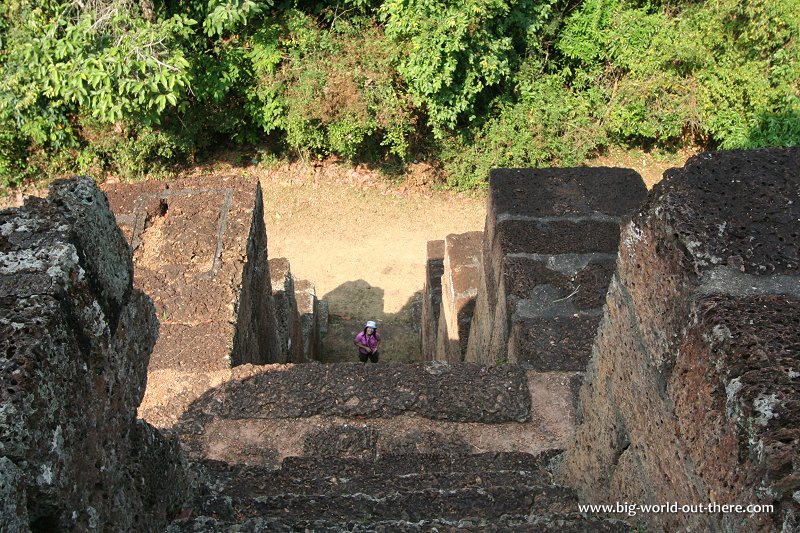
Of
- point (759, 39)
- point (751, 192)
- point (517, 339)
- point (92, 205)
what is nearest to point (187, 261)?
point (517, 339)

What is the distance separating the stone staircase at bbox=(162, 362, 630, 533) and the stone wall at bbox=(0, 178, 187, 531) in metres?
0.40

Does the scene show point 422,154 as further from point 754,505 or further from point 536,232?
point 754,505

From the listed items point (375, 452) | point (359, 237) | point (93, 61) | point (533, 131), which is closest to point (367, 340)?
point (359, 237)

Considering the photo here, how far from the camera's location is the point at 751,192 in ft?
6.18

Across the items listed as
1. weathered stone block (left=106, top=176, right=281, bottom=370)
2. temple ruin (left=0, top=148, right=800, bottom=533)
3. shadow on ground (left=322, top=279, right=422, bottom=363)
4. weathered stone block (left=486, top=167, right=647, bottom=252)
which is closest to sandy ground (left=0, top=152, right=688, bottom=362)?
shadow on ground (left=322, top=279, right=422, bottom=363)

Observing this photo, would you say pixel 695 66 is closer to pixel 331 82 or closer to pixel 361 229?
pixel 331 82

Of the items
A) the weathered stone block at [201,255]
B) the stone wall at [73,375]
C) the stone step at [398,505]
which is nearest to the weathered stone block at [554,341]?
the stone step at [398,505]

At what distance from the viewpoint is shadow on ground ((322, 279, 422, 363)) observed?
9.16 m

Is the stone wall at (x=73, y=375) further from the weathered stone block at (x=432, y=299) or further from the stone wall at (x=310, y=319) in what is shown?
the weathered stone block at (x=432, y=299)

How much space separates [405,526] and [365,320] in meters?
7.50

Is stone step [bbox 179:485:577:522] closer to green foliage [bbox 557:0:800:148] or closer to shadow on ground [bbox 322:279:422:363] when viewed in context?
shadow on ground [bbox 322:279:422:363]

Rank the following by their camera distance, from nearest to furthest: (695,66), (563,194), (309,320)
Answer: (563,194) → (309,320) → (695,66)

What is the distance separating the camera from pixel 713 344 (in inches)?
65.0

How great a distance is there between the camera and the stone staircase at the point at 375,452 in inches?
95.7
